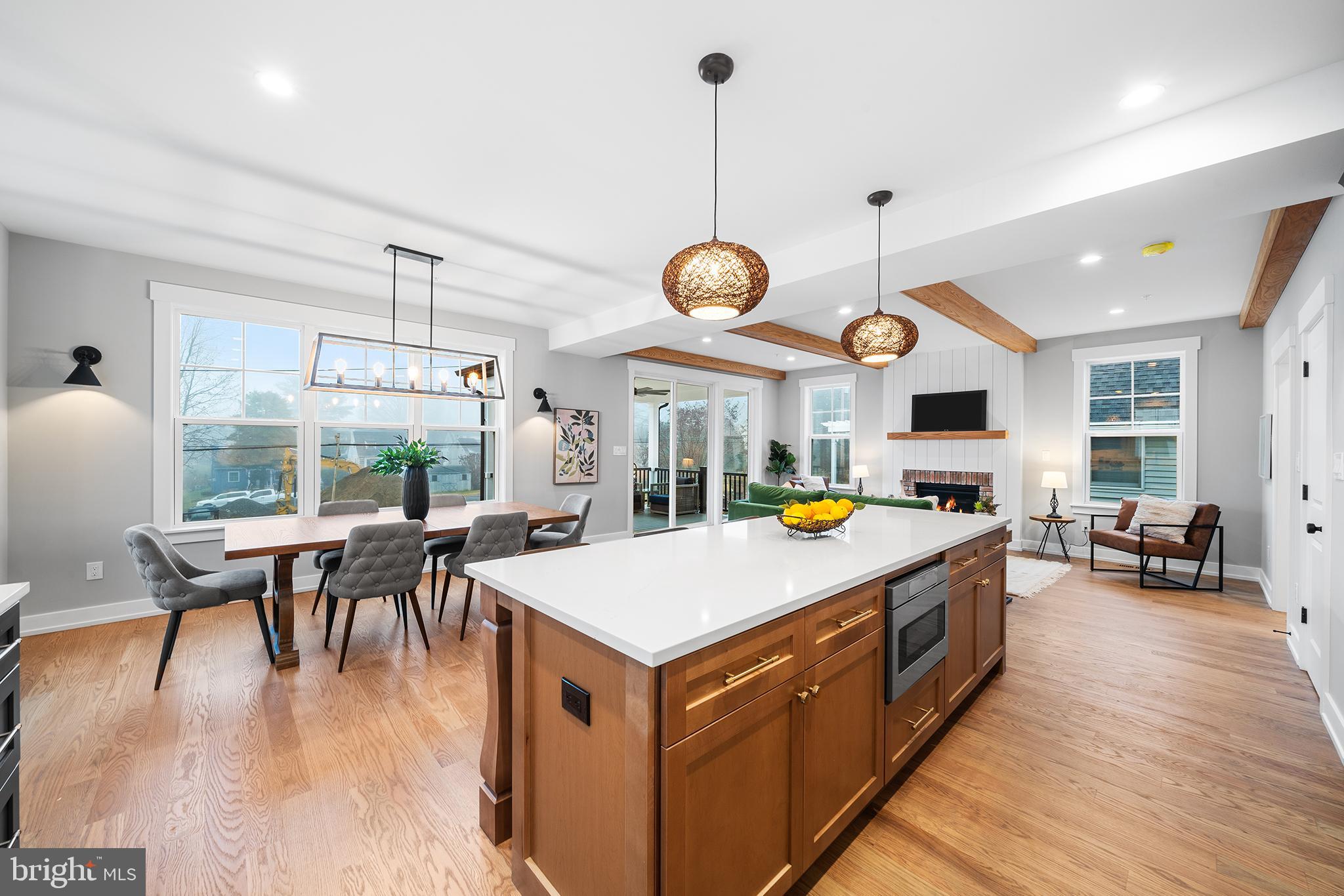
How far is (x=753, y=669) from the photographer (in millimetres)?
1238

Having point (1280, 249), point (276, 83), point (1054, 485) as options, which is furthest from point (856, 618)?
point (1054, 485)

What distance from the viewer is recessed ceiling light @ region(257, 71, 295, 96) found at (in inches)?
75.4

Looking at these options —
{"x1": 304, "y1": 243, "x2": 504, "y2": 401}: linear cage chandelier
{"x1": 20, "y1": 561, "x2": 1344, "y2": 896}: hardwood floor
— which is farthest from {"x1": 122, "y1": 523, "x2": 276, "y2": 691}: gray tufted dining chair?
{"x1": 304, "y1": 243, "x2": 504, "y2": 401}: linear cage chandelier

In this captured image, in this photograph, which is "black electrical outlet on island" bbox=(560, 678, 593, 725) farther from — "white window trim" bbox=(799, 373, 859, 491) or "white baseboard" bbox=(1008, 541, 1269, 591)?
"white window trim" bbox=(799, 373, 859, 491)

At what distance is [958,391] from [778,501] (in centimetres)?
384

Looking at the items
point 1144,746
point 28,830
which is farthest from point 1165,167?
point 28,830

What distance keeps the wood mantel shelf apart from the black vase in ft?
20.3

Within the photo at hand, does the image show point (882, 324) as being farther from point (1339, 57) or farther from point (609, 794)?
point (609, 794)

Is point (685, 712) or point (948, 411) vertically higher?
point (948, 411)

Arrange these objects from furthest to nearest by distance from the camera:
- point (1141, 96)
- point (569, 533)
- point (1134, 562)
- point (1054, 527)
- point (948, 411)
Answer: point (948, 411) < point (1054, 527) < point (1134, 562) < point (569, 533) < point (1141, 96)

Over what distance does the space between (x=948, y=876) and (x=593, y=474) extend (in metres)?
5.09

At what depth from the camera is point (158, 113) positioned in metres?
2.14

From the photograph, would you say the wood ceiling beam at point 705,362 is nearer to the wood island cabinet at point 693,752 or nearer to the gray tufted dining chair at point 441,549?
the gray tufted dining chair at point 441,549

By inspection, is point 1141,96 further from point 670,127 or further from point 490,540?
point 490,540
